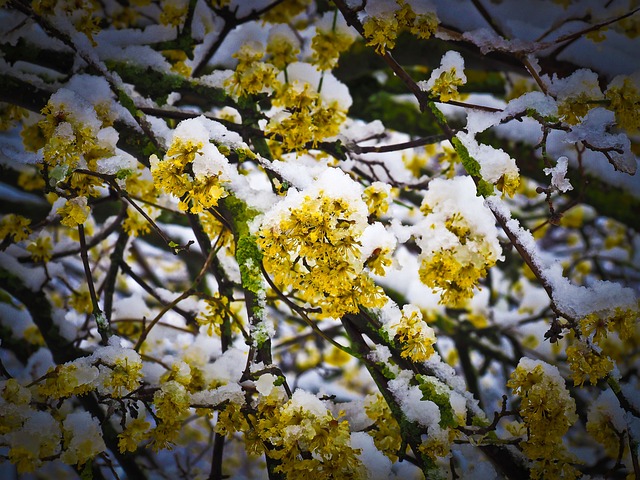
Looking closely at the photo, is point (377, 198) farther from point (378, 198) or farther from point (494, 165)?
point (494, 165)

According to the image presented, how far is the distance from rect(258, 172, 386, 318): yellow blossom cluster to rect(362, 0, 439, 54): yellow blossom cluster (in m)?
0.54

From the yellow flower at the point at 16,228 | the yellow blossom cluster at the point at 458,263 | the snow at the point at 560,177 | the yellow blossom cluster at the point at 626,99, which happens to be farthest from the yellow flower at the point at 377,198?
the yellow flower at the point at 16,228

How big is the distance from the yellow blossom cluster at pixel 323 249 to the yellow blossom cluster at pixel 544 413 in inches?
20.1

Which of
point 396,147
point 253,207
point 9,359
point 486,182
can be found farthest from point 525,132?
point 9,359

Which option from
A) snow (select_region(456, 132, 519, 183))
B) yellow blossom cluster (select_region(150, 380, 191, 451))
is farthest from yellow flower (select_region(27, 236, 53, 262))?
snow (select_region(456, 132, 519, 183))

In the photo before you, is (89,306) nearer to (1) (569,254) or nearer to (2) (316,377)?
(2) (316,377)

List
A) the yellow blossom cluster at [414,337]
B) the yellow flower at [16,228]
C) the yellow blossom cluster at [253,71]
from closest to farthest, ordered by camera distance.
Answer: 1. the yellow blossom cluster at [414,337]
2. the yellow blossom cluster at [253,71]
3. the yellow flower at [16,228]

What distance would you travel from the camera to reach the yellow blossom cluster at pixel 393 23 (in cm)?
134

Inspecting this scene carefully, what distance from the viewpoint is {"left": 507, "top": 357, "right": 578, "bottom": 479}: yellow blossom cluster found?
1.29m

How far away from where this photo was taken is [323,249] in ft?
3.58

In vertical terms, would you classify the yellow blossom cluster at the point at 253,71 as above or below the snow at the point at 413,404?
above

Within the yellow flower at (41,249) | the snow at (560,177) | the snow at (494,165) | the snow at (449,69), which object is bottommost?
the snow at (560,177)

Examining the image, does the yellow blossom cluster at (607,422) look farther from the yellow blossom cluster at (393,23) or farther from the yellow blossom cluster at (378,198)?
the yellow blossom cluster at (393,23)

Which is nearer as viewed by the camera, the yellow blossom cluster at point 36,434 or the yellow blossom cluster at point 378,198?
the yellow blossom cluster at point 36,434
